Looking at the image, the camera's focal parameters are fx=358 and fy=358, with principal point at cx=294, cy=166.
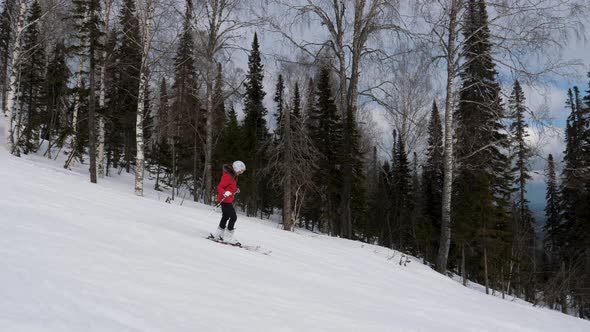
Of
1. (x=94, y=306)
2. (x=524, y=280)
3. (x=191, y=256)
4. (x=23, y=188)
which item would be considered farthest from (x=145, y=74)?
(x=524, y=280)

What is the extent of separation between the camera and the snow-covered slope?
9.92ft

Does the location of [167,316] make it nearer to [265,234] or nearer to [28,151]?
[265,234]

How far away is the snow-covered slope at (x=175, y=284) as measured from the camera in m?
3.02

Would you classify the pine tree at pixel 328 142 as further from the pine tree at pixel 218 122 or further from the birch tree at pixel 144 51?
the birch tree at pixel 144 51

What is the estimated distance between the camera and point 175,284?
420 cm

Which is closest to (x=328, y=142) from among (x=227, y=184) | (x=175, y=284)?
(x=227, y=184)

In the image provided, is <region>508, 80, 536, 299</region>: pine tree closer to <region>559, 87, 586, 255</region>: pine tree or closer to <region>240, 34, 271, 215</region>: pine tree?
<region>559, 87, 586, 255</region>: pine tree

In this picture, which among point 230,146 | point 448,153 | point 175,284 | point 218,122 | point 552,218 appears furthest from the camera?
point 552,218

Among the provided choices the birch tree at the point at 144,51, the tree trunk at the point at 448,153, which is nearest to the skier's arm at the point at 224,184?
the birch tree at the point at 144,51

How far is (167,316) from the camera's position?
3.23m

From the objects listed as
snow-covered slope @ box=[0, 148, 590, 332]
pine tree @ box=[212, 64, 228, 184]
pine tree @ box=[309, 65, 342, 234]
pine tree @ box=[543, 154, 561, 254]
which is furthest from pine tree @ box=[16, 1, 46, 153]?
pine tree @ box=[543, 154, 561, 254]

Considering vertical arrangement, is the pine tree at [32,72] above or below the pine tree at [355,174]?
above

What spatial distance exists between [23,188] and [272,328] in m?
7.55

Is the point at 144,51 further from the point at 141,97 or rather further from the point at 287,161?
the point at 287,161
